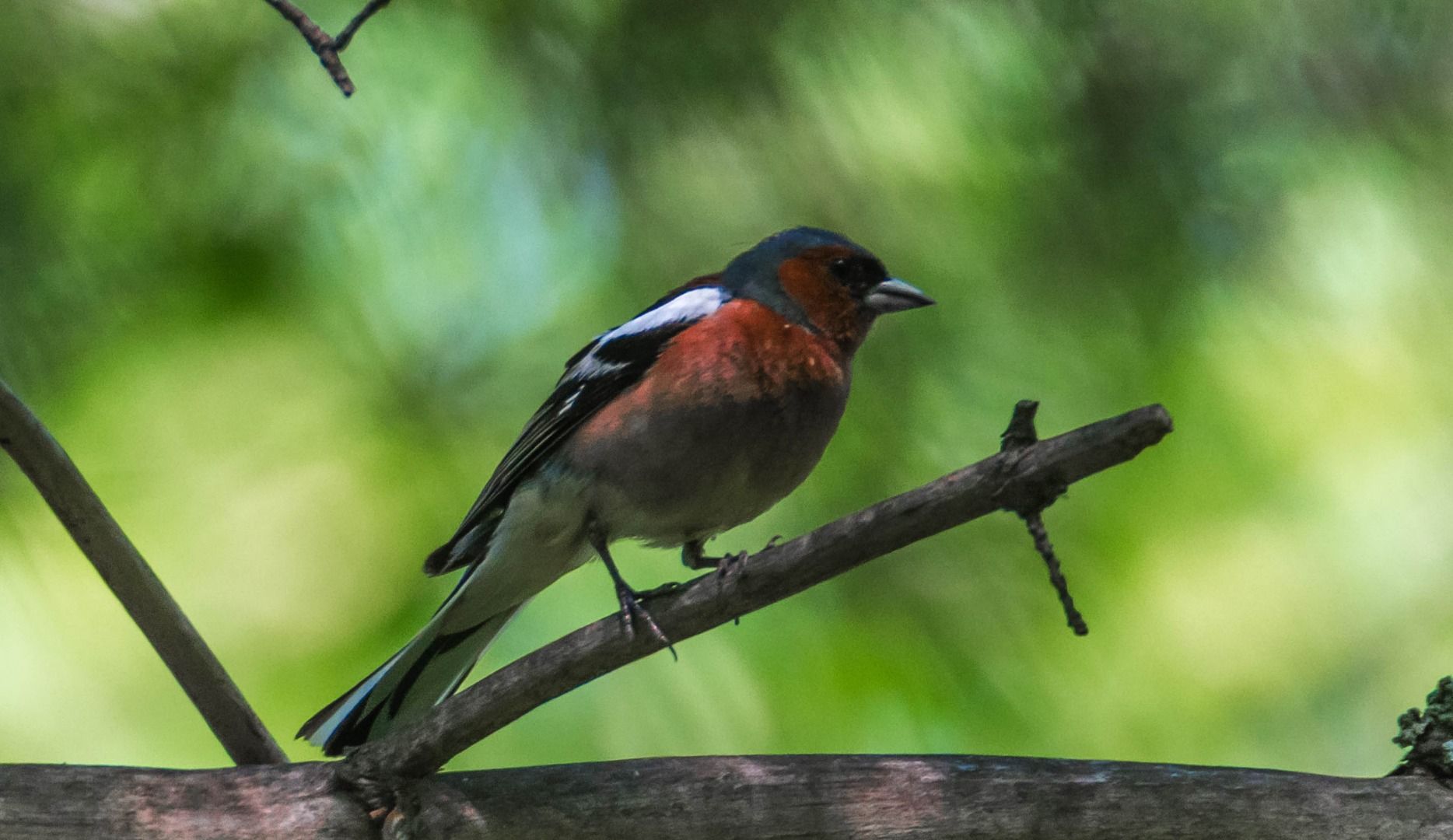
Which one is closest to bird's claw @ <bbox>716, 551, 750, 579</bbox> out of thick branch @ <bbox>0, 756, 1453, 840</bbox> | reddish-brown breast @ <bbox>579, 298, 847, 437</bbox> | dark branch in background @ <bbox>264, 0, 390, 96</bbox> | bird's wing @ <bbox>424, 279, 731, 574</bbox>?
thick branch @ <bbox>0, 756, 1453, 840</bbox>

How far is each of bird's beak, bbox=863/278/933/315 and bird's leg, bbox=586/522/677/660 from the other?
2.75ft

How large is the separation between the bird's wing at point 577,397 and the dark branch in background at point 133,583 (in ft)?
1.83

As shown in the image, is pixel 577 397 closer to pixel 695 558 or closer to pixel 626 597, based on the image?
pixel 695 558

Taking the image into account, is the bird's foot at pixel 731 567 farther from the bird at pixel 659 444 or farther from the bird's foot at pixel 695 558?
the bird's foot at pixel 695 558

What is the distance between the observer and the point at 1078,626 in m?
1.96

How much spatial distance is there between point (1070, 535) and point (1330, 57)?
1217mm

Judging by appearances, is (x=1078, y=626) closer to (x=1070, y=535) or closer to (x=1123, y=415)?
(x=1123, y=415)

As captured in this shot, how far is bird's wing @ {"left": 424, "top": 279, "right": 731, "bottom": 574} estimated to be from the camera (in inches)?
124

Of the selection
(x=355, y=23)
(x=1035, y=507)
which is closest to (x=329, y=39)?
(x=355, y=23)

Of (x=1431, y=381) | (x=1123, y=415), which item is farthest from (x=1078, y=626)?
(x=1431, y=381)

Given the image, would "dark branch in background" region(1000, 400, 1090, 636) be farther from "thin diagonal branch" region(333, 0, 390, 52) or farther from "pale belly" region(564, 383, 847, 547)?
"thin diagonal branch" region(333, 0, 390, 52)

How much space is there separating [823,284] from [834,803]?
4.66ft

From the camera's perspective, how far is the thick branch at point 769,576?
1.84m

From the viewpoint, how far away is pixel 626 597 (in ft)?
8.45
